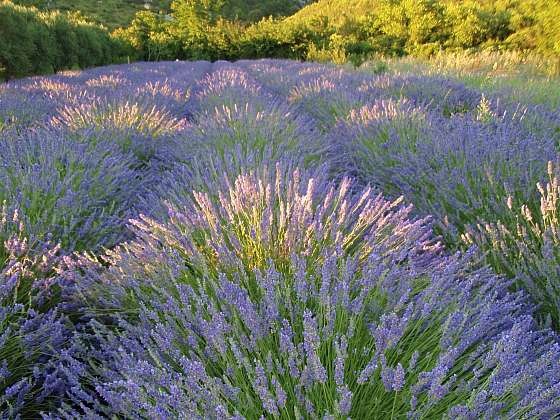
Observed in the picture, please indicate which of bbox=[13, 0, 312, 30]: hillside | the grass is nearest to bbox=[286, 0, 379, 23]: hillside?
bbox=[13, 0, 312, 30]: hillside

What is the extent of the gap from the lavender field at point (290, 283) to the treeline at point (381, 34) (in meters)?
8.79

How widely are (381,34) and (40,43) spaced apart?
12.7 metres

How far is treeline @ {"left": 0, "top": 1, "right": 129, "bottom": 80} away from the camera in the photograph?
387 inches

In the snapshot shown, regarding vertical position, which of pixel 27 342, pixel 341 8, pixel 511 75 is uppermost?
pixel 341 8

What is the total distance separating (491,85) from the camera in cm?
601

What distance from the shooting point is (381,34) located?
1786 centimetres

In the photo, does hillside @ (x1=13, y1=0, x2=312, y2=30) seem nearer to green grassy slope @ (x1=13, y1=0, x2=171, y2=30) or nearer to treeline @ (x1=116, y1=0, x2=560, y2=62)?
green grassy slope @ (x1=13, y1=0, x2=171, y2=30)

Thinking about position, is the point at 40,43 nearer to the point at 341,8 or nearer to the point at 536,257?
the point at 536,257

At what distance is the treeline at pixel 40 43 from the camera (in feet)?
32.2

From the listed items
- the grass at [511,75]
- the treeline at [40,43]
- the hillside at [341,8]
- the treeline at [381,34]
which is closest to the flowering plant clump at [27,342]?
the grass at [511,75]

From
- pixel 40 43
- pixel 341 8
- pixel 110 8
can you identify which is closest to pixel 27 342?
pixel 40 43

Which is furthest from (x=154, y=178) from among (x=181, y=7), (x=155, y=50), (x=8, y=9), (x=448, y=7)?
(x=181, y=7)

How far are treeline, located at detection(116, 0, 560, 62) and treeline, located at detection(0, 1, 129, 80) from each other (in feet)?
28.1

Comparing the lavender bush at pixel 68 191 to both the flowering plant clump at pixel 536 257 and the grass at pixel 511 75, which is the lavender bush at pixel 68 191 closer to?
the flowering plant clump at pixel 536 257
